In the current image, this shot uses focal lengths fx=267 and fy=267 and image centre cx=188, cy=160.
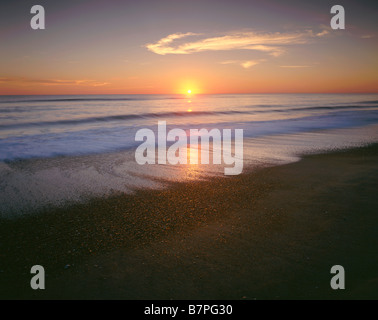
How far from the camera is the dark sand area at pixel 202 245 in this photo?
328cm

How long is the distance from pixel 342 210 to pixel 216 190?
2636mm

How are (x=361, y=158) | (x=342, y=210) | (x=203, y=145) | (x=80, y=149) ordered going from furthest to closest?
1. (x=203, y=145)
2. (x=80, y=149)
3. (x=361, y=158)
4. (x=342, y=210)

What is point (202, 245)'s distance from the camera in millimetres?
4137

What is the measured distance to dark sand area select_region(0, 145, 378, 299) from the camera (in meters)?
3.28

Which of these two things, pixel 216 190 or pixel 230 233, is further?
pixel 216 190

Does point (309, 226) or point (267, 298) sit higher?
point (309, 226)

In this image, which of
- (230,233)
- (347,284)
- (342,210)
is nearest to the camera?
(347,284)

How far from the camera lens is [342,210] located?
17.2 ft
